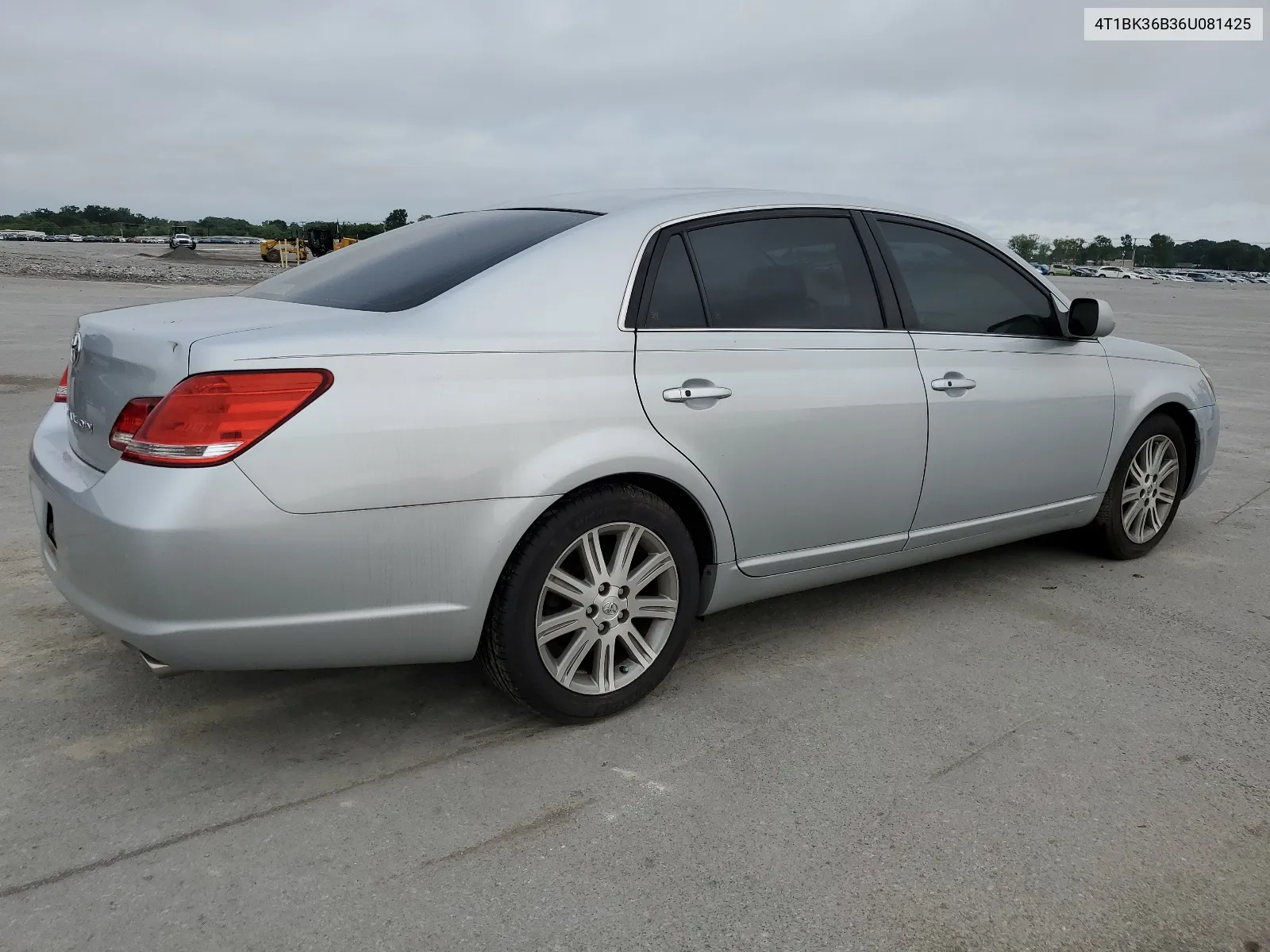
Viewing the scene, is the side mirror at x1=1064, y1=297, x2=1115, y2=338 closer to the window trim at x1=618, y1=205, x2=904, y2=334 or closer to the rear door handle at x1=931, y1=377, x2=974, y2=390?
the rear door handle at x1=931, y1=377, x2=974, y2=390

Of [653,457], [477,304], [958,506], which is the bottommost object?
[958,506]

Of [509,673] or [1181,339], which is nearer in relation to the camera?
[509,673]

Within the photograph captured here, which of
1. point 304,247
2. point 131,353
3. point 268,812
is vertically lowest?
point 268,812

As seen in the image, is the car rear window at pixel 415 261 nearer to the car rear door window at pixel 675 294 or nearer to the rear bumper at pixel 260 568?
the car rear door window at pixel 675 294

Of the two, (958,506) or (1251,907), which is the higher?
(958,506)

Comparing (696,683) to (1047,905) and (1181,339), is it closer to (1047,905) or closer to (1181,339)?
(1047,905)

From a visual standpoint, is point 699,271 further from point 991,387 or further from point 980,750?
point 980,750

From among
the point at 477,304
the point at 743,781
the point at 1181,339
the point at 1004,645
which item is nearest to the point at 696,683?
the point at 743,781

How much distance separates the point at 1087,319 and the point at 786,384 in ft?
5.39

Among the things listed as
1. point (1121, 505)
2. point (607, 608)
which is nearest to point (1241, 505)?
point (1121, 505)

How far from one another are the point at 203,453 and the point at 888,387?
2205 millimetres

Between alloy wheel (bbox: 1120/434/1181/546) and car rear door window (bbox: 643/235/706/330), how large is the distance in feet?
8.26

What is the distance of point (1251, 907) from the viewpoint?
7.59 feet

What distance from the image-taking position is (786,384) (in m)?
3.37
